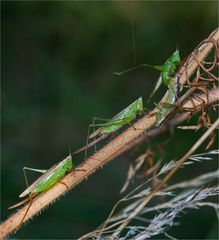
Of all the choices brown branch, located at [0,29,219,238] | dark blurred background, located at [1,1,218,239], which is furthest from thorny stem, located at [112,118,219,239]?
dark blurred background, located at [1,1,218,239]

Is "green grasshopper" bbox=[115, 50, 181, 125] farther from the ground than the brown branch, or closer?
farther from the ground

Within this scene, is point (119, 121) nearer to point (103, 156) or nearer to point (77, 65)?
point (103, 156)

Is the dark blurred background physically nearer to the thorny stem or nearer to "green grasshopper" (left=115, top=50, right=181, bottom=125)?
"green grasshopper" (left=115, top=50, right=181, bottom=125)

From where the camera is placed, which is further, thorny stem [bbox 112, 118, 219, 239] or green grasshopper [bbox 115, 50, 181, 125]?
green grasshopper [bbox 115, 50, 181, 125]

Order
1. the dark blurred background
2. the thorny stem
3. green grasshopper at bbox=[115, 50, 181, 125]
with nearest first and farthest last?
1. the thorny stem
2. green grasshopper at bbox=[115, 50, 181, 125]
3. the dark blurred background

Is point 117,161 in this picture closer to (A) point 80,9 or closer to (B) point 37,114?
(B) point 37,114

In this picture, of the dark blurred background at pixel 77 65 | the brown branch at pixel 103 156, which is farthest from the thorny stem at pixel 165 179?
the dark blurred background at pixel 77 65

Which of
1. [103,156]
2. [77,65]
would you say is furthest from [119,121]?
[77,65]

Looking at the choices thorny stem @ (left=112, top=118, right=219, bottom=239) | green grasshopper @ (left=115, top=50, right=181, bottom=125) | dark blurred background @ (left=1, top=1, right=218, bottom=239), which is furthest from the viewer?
dark blurred background @ (left=1, top=1, right=218, bottom=239)
